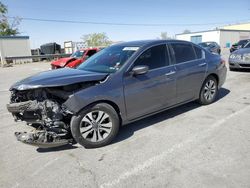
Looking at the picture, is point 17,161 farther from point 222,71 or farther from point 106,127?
point 222,71

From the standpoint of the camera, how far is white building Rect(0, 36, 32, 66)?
27.0 metres

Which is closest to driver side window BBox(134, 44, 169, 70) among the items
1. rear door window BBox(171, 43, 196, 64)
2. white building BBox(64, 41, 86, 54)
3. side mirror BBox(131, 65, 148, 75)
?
side mirror BBox(131, 65, 148, 75)

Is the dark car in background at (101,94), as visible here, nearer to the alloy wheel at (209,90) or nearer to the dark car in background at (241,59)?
the alloy wheel at (209,90)

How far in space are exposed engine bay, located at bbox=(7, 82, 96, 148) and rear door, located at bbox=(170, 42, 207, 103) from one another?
6.44 ft

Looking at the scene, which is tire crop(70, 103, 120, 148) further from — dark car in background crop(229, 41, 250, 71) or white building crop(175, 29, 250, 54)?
white building crop(175, 29, 250, 54)

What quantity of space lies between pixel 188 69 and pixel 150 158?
91.1 inches

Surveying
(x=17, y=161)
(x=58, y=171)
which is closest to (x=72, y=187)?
(x=58, y=171)

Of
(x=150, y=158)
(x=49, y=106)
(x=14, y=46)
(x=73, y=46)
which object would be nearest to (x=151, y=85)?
(x=150, y=158)

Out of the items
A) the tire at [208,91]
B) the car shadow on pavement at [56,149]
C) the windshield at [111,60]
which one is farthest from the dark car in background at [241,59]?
the car shadow on pavement at [56,149]

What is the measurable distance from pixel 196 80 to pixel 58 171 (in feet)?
11.3

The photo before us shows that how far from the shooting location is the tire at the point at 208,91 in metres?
5.30

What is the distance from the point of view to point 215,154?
10.6ft

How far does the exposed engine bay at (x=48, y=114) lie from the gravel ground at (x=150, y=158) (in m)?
0.26

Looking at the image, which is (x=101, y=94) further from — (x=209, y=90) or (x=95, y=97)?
(x=209, y=90)
